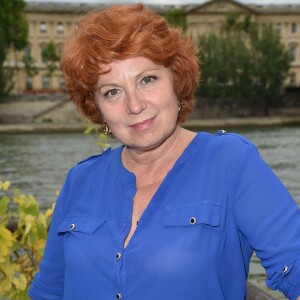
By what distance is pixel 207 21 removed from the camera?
5750cm

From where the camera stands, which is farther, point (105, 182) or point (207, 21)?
point (207, 21)

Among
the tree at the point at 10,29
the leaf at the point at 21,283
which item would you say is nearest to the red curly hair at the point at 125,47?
Result: the leaf at the point at 21,283

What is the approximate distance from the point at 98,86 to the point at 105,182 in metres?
0.19

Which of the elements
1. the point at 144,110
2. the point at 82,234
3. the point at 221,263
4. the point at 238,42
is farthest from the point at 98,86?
the point at 238,42

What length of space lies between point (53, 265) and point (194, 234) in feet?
1.26

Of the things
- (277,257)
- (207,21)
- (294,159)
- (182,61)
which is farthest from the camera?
(207,21)

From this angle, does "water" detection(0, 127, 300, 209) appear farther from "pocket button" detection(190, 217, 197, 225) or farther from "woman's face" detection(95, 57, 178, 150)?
"pocket button" detection(190, 217, 197, 225)

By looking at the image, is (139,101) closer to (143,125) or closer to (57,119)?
(143,125)

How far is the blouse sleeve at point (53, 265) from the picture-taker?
144 centimetres

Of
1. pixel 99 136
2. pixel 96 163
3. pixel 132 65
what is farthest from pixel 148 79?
pixel 99 136

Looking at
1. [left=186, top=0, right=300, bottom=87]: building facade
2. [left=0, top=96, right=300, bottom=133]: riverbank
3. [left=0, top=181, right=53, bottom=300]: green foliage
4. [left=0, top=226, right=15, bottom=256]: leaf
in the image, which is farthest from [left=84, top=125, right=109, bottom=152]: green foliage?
[left=186, top=0, right=300, bottom=87]: building facade

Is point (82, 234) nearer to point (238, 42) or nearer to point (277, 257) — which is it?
point (277, 257)

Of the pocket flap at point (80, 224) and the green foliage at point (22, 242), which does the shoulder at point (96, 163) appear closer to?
the pocket flap at point (80, 224)

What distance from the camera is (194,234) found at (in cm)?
120
